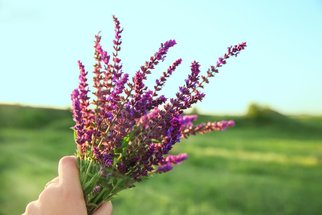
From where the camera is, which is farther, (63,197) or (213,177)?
(213,177)

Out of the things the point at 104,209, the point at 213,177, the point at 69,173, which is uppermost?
the point at 213,177

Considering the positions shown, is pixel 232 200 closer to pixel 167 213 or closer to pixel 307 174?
pixel 167 213

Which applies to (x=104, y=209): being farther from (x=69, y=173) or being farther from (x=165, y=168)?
(x=165, y=168)

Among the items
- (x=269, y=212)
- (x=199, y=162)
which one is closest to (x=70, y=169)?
(x=269, y=212)

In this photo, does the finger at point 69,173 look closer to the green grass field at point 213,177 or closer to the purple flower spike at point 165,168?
the purple flower spike at point 165,168

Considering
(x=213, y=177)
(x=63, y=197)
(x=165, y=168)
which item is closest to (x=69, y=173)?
(x=63, y=197)

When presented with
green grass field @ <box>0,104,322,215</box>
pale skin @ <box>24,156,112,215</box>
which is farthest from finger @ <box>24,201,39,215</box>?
green grass field @ <box>0,104,322,215</box>

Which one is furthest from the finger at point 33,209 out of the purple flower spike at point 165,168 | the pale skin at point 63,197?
the purple flower spike at point 165,168

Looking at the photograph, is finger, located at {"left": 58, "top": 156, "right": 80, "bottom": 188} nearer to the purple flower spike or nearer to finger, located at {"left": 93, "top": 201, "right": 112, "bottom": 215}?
finger, located at {"left": 93, "top": 201, "right": 112, "bottom": 215}
